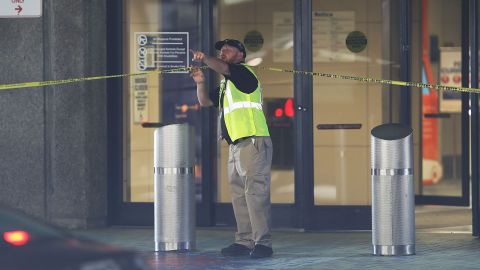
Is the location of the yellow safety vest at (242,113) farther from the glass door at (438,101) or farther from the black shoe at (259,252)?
the glass door at (438,101)

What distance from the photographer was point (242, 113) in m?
11.4

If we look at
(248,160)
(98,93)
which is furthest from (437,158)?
(248,160)

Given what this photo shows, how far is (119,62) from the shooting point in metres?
13.9

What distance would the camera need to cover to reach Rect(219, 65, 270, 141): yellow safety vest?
1140cm

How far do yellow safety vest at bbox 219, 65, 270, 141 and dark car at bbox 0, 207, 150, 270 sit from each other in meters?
4.39

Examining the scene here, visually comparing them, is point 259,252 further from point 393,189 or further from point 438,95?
point 438,95

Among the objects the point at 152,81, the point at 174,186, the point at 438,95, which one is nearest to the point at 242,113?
the point at 174,186

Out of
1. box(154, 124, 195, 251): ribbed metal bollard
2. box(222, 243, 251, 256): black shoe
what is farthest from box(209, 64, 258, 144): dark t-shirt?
box(222, 243, 251, 256): black shoe

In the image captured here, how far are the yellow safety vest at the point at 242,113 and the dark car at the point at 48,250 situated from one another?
439 centimetres

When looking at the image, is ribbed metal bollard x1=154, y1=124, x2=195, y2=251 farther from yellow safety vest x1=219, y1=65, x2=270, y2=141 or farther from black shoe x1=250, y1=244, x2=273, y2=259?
black shoe x1=250, y1=244, x2=273, y2=259

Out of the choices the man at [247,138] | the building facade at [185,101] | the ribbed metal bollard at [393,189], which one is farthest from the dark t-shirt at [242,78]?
the building facade at [185,101]

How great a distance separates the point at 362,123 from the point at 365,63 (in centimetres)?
62

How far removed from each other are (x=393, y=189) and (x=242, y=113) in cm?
147

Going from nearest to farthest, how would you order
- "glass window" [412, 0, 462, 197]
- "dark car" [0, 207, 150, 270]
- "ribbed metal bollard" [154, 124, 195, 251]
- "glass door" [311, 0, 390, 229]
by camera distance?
"dark car" [0, 207, 150, 270] < "ribbed metal bollard" [154, 124, 195, 251] < "glass door" [311, 0, 390, 229] < "glass window" [412, 0, 462, 197]
